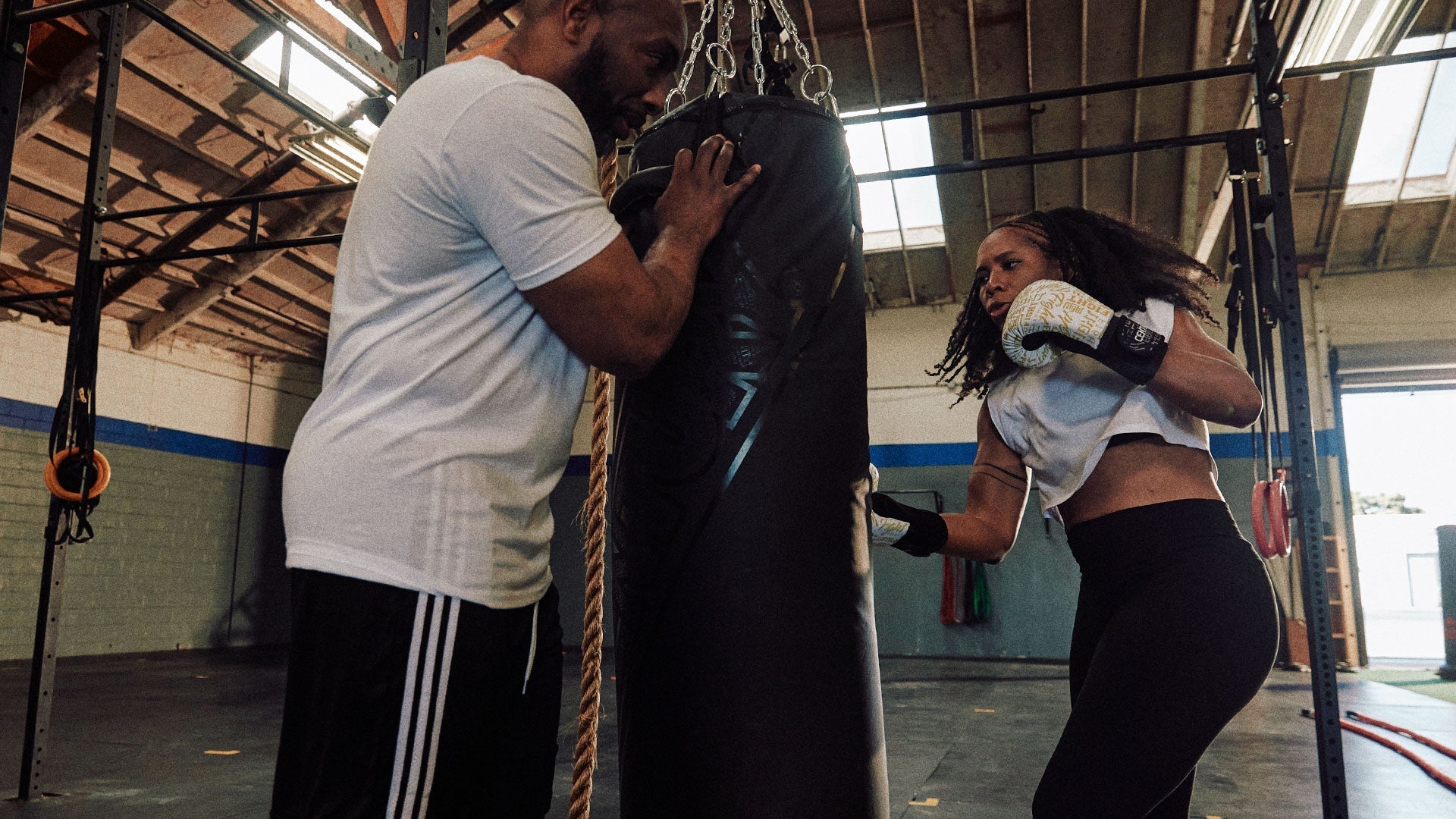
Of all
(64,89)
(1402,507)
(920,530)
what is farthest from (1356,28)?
(1402,507)

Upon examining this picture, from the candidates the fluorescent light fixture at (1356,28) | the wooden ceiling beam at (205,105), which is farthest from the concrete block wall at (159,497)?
the fluorescent light fixture at (1356,28)

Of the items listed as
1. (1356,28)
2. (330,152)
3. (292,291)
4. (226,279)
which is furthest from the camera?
(292,291)

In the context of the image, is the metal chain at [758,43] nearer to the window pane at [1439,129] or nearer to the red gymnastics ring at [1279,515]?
the red gymnastics ring at [1279,515]

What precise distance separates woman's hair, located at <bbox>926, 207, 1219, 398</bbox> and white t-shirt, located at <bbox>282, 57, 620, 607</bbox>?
3.19ft

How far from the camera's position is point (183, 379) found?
354 inches

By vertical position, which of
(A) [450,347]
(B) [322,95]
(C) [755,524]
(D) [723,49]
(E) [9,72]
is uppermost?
(B) [322,95]

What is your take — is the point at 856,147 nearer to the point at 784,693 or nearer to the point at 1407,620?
the point at 784,693

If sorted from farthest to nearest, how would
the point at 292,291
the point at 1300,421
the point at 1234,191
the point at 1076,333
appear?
the point at 292,291
the point at 1234,191
the point at 1300,421
the point at 1076,333

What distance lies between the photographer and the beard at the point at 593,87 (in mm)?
1029

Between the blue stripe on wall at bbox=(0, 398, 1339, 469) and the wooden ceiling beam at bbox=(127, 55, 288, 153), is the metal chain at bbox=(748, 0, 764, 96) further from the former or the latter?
the blue stripe on wall at bbox=(0, 398, 1339, 469)

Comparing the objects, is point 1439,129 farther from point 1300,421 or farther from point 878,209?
point 1300,421

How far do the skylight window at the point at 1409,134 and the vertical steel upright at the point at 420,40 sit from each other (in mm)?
7650

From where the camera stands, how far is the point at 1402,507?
15.5m

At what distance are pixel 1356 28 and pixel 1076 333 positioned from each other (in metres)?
3.82
